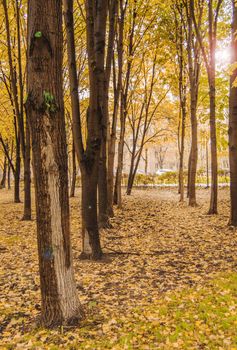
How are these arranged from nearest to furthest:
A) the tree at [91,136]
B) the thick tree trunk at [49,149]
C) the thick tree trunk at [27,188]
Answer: the thick tree trunk at [49,149] → the tree at [91,136] → the thick tree trunk at [27,188]

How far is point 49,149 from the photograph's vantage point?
11.4ft

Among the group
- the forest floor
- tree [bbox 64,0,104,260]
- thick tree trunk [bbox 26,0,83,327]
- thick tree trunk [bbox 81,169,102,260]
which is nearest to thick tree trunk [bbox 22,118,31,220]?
the forest floor

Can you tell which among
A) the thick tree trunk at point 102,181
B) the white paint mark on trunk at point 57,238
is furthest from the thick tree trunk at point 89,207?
the thick tree trunk at point 102,181

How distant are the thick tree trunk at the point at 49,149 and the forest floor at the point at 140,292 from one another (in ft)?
1.78

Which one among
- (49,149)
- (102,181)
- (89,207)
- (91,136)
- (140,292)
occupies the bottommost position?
(140,292)

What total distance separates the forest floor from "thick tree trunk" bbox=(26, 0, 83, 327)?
542 mm

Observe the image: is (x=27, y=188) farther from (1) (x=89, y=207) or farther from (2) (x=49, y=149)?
(2) (x=49, y=149)

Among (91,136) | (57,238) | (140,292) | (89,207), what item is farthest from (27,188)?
(57,238)

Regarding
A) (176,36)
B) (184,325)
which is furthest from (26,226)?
(176,36)

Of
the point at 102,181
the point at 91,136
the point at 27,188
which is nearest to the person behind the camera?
the point at 91,136

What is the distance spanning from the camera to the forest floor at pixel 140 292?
3.54 metres

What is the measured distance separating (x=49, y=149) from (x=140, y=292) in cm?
271

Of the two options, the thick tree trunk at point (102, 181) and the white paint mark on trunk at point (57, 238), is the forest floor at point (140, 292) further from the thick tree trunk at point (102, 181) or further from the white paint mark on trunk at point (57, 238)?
the thick tree trunk at point (102, 181)

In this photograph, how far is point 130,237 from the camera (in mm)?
8203
